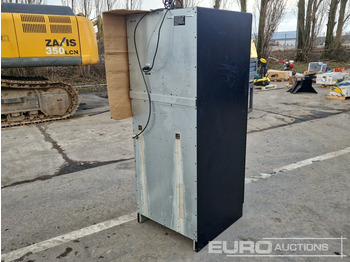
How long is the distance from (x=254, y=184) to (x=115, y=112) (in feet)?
8.32

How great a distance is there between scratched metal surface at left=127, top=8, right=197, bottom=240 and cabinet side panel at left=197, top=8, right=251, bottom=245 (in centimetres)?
8

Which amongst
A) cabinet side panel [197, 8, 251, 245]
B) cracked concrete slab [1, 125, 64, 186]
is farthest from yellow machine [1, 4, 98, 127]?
cabinet side panel [197, 8, 251, 245]

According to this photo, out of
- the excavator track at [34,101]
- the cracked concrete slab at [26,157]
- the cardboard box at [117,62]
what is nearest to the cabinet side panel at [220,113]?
the cardboard box at [117,62]

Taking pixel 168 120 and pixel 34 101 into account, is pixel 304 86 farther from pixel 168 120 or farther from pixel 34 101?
pixel 168 120

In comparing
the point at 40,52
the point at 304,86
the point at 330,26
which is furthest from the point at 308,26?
the point at 40,52

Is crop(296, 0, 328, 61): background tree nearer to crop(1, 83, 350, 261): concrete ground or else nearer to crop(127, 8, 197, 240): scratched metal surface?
crop(1, 83, 350, 261): concrete ground

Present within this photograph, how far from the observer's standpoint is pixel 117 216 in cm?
387

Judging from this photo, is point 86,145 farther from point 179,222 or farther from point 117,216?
point 179,222

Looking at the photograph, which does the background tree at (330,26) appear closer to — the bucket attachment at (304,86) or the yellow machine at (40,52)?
the bucket attachment at (304,86)

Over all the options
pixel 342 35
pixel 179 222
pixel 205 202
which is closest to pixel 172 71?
pixel 205 202

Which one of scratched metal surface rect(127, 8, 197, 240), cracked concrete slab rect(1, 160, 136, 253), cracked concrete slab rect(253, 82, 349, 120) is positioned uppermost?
scratched metal surface rect(127, 8, 197, 240)

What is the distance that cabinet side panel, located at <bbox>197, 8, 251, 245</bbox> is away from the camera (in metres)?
2.72

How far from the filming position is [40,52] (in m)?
7.84

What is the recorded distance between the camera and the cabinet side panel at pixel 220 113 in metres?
2.72
